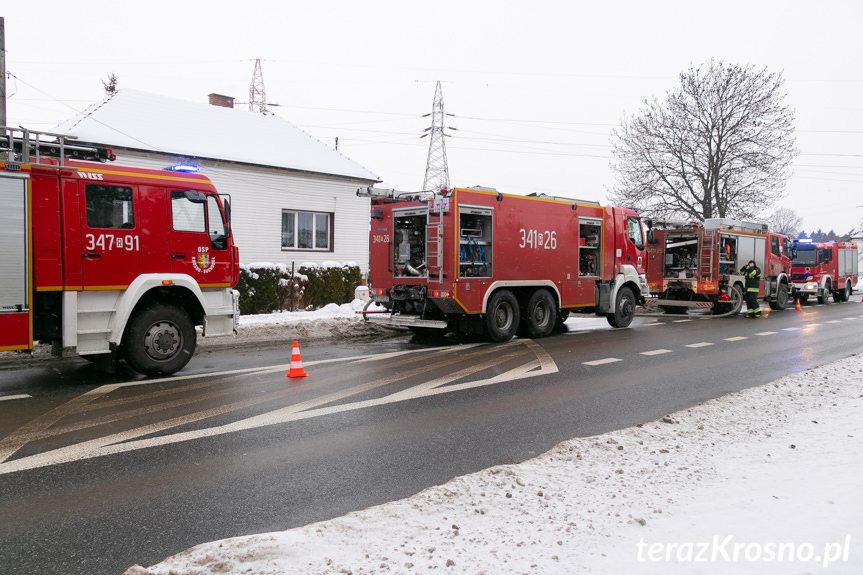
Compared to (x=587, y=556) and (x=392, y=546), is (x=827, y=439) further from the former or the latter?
(x=392, y=546)

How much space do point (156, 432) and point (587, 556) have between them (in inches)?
176

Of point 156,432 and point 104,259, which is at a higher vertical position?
point 104,259

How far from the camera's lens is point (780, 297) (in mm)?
23656

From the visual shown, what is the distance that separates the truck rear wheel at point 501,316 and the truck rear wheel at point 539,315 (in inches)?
21.4

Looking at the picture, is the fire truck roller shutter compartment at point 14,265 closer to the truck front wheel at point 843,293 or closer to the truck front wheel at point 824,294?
the truck front wheel at point 824,294

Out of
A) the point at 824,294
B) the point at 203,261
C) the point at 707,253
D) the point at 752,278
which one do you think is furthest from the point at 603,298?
the point at 824,294

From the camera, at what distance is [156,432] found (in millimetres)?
5926

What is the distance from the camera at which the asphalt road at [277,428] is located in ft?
13.0

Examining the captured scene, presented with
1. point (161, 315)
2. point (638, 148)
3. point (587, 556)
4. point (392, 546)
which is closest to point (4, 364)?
point (161, 315)

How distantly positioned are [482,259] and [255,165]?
10.2 metres

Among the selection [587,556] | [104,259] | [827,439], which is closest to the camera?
[587,556]

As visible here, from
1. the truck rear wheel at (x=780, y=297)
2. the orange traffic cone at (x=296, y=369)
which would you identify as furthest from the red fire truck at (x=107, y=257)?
the truck rear wheel at (x=780, y=297)

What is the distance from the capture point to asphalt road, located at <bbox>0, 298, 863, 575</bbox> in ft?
13.0

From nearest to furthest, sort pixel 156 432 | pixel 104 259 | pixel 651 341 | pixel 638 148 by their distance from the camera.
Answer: pixel 156 432, pixel 104 259, pixel 651 341, pixel 638 148
